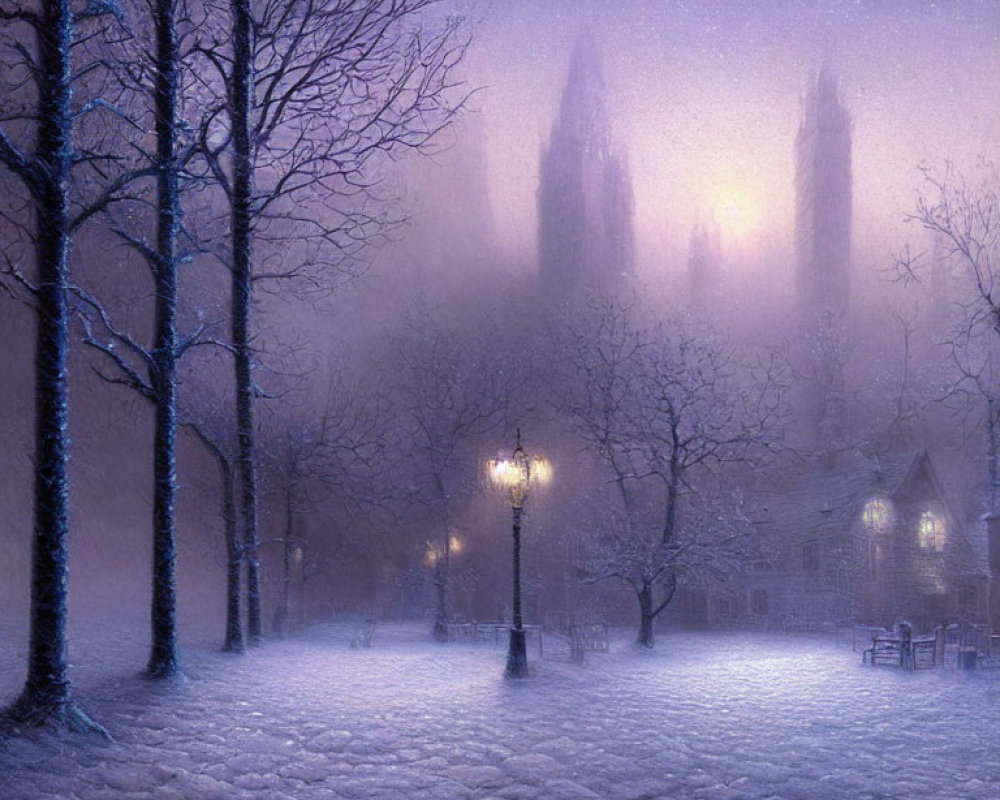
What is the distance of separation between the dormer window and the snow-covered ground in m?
21.1

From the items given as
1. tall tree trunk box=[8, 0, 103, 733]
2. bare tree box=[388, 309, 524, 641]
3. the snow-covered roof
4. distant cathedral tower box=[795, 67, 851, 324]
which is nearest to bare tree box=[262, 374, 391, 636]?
bare tree box=[388, 309, 524, 641]

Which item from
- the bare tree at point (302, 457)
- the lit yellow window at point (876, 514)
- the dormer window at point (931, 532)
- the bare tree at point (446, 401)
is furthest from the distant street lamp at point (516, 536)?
the dormer window at point (931, 532)

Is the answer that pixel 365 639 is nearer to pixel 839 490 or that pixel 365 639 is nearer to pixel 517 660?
pixel 517 660

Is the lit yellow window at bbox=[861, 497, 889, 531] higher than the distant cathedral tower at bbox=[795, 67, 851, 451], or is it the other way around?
the distant cathedral tower at bbox=[795, 67, 851, 451]

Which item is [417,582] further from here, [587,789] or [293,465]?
[587,789]

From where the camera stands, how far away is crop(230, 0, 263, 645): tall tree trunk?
1338 cm

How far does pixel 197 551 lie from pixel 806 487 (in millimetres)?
30490

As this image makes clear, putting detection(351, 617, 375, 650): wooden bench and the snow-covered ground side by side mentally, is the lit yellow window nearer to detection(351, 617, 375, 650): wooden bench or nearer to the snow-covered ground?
the snow-covered ground

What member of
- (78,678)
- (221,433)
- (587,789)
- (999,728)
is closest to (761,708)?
(999,728)

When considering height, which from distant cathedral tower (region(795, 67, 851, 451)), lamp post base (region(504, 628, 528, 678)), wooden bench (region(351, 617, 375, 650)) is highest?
distant cathedral tower (region(795, 67, 851, 451))

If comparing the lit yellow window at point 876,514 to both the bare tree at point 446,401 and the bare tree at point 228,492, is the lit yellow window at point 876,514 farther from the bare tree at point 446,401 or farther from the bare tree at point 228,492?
the bare tree at point 228,492

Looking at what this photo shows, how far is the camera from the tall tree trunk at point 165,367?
1057 cm

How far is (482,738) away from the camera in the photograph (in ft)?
28.7

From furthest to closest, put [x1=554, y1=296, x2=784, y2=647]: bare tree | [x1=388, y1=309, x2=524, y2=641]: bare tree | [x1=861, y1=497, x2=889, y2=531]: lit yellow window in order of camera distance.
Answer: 1. [x1=861, y1=497, x2=889, y2=531]: lit yellow window
2. [x1=388, y1=309, x2=524, y2=641]: bare tree
3. [x1=554, y1=296, x2=784, y2=647]: bare tree
